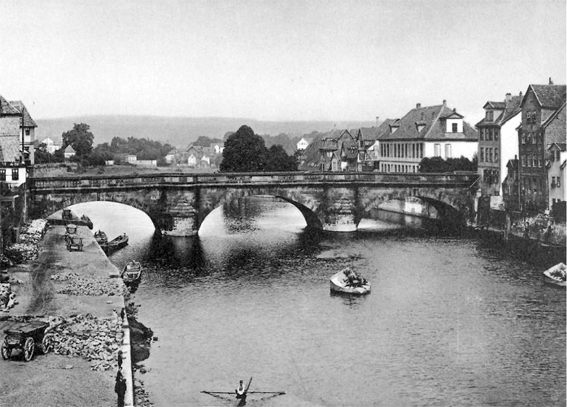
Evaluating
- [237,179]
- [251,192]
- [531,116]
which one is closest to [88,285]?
[237,179]

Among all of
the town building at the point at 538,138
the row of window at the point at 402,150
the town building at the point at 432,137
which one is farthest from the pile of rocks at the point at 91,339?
the row of window at the point at 402,150

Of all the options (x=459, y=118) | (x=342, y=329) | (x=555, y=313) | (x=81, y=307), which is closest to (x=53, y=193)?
(x=81, y=307)

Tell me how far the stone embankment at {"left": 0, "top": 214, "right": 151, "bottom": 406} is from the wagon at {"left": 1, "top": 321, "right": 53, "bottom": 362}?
321 mm

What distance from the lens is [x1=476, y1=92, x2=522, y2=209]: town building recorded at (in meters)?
85.0

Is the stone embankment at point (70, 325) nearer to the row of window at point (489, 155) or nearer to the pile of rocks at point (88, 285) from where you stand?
the pile of rocks at point (88, 285)

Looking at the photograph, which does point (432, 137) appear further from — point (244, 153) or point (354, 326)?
point (354, 326)

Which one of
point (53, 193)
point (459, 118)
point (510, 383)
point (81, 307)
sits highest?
point (459, 118)

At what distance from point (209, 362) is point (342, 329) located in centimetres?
954

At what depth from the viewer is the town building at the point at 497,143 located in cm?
8500

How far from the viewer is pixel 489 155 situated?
89750 millimetres

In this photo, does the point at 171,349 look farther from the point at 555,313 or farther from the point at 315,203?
the point at 315,203

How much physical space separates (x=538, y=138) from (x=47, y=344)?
5294 cm

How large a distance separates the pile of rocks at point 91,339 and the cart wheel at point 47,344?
177 mm

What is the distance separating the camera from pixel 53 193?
257 ft
